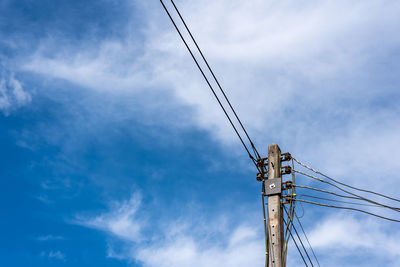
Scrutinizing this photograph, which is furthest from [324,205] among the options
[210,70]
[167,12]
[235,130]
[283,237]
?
[167,12]

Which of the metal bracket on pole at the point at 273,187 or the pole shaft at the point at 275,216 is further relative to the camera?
the metal bracket on pole at the point at 273,187

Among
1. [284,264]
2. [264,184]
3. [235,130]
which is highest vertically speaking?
[235,130]

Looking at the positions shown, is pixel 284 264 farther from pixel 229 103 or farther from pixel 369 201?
pixel 229 103

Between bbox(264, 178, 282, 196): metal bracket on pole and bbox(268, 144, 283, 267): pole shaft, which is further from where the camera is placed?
bbox(264, 178, 282, 196): metal bracket on pole

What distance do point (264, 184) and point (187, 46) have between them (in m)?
3.92

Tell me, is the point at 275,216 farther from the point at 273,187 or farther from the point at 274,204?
the point at 273,187

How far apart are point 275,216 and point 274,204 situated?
33 cm

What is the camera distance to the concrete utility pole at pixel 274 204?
7.35 meters

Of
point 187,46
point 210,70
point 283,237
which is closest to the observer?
point 187,46

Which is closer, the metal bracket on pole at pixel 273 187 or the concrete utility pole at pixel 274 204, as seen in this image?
the concrete utility pole at pixel 274 204

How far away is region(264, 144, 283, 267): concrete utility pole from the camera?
7.35 metres

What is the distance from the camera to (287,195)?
8344 mm

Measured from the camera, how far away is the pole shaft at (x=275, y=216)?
7316mm

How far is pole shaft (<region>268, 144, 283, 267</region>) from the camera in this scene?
7.32 metres
